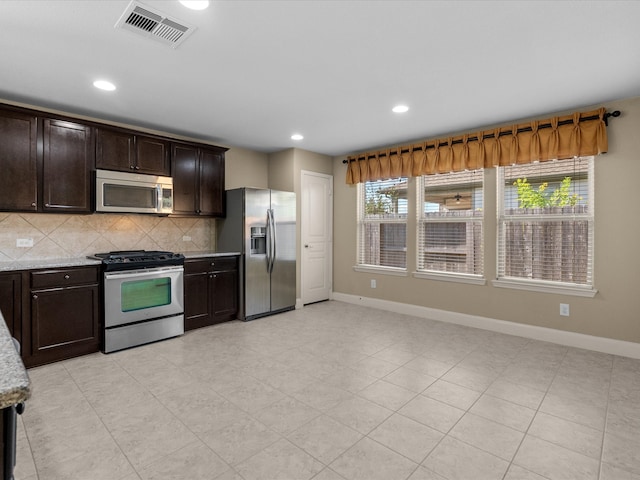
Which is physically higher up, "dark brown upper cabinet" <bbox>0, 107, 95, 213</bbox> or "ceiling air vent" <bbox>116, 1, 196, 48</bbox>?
"ceiling air vent" <bbox>116, 1, 196, 48</bbox>

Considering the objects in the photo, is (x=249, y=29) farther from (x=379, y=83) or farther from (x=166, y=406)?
(x=166, y=406)

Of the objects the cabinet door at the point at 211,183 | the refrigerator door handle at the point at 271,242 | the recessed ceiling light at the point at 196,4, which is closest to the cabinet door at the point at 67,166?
the cabinet door at the point at 211,183

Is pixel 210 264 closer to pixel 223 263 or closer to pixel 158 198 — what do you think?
pixel 223 263

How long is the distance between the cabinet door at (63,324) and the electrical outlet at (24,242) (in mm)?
730

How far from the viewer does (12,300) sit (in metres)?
2.97

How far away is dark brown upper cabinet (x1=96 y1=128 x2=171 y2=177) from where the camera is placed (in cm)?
371

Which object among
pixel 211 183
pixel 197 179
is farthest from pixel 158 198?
pixel 211 183

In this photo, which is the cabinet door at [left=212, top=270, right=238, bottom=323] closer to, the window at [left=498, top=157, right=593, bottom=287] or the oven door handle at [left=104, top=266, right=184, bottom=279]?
the oven door handle at [left=104, top=266, right=184, bottom=279]

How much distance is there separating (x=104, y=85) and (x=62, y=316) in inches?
83.0

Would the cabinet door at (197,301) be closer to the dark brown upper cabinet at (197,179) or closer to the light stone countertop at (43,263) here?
the dark brown upper cabinet at (197,179)

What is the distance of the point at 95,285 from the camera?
3.44 meters

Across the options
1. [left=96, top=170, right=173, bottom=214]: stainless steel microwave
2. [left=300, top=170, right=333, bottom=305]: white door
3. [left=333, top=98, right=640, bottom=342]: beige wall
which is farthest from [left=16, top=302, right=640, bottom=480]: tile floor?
[left=300, top=170, right=333, bottom=305]: white door

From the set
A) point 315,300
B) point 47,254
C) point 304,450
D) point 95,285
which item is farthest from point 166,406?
point 315,300

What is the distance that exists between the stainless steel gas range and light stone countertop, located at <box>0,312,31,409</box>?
9.01 ft
